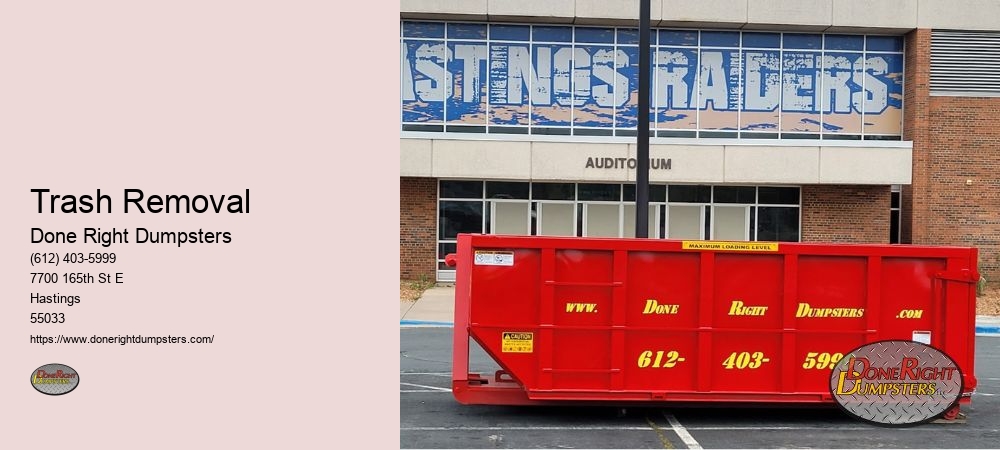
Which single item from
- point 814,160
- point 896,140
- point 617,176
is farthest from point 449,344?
point 896,140

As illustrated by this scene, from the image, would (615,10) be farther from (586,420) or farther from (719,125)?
(586,420)

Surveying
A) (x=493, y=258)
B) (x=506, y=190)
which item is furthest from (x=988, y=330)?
(x=493, y=258)

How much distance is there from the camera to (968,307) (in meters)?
8.27

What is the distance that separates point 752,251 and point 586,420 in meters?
2.13

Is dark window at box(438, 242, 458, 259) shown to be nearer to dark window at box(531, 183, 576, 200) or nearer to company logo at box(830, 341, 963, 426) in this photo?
dark window at box(531, 183, 576, 200)

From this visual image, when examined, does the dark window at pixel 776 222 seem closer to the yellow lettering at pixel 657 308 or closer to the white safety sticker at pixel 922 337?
the white safety sticker at pixel 922 337

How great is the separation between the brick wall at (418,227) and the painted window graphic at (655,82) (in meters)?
1.54

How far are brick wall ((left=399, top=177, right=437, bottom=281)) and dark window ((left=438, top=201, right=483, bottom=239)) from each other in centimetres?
23

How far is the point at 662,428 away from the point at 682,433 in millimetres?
239

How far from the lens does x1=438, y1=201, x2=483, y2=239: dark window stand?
23438mm

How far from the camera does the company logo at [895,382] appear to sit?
8.17 m

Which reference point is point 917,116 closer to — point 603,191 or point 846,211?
point 846,211

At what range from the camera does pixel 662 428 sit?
821 centimetres
